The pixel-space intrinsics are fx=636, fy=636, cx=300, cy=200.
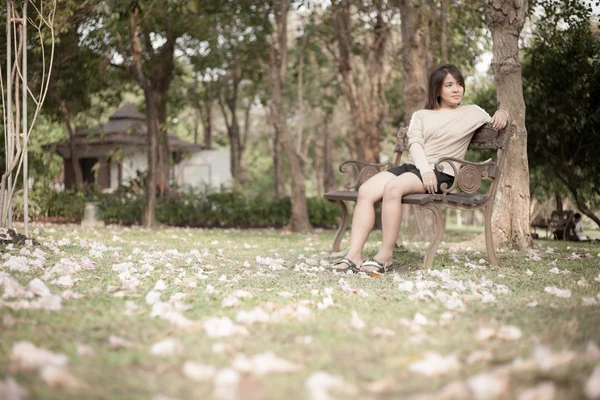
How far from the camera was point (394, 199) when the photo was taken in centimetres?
495

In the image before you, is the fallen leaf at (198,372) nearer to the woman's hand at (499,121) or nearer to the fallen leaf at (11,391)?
the fallen leaf at (11,391)

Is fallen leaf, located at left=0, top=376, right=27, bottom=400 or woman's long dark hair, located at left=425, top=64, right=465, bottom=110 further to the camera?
woman's long dark hair, located at left=425, top=64, right=465, bottom=110

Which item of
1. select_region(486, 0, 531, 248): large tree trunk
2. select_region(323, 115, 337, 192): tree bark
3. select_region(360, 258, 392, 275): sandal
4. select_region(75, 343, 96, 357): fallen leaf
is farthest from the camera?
select_region(323, 115, 337, 192): tree bark

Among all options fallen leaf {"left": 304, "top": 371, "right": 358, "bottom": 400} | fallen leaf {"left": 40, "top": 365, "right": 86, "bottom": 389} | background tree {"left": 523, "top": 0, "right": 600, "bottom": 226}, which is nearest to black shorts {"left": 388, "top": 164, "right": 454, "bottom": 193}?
fallen leaf {"left": 304, "top": 371, "right": 358, "bottom": 400}

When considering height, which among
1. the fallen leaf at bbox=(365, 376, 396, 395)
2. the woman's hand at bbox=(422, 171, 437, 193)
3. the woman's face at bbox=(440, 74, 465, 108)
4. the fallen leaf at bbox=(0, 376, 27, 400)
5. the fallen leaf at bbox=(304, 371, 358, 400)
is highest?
the woman's face at bbox=(440, 74, 465, 108)

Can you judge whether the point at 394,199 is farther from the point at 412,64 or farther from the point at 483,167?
the point at 412,64

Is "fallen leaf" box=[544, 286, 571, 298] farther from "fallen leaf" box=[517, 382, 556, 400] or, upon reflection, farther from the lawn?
"fallen leaf" box=[517, 382, 556, 400]

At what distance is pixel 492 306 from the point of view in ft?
11.5

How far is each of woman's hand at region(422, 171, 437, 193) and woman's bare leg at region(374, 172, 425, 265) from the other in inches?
3.4

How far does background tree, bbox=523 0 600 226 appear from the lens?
9.87 metres

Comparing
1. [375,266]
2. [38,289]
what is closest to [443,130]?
[375,266]

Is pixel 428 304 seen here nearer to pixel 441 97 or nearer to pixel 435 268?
pixel 435 268

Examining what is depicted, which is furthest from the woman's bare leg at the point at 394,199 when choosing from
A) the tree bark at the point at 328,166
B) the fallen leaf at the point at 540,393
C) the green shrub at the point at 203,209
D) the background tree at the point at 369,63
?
the tree bark at the point at 328,166

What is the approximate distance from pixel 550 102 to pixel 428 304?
8270 mm
